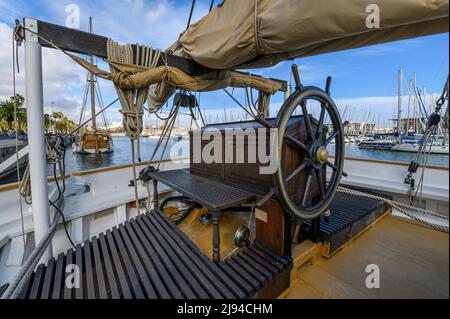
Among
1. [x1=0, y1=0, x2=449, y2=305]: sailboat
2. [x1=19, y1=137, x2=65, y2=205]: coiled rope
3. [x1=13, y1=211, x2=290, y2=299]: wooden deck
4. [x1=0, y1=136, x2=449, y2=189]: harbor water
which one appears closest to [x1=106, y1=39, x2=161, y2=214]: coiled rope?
[x1=0, y1=0, x2=449, y2=305]: sailboat

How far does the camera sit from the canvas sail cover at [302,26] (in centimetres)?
86

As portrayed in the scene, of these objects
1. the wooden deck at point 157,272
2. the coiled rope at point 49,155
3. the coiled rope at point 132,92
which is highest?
the coiled rope at point 132,92

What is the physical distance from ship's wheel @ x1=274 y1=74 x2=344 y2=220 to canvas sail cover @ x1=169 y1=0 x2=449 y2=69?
0.88 feet

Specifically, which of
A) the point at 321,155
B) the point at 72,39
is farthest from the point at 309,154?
the point at 72,39

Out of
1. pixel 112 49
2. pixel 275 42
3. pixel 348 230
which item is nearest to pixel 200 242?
pixel 348 230

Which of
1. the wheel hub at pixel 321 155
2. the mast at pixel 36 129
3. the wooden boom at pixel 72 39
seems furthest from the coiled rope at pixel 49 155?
the wheel hub at pixel 321 155

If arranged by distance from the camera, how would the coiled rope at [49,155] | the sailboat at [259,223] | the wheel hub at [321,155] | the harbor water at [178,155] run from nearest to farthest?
1. the harbor water at [178,155]
2. the sailboat at [259,223]
3. the wheel hub at [321,155]
4. the coiled rope at [49,155]

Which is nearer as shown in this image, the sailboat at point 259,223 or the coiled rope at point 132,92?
the sailboat at point 259,223

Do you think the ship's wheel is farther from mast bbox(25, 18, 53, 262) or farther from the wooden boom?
mast bbox(25, 18, 53, 262)

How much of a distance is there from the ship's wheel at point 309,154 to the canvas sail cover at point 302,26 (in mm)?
267

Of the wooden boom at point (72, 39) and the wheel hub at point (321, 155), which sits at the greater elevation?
the wooden boom at point (72, 39)

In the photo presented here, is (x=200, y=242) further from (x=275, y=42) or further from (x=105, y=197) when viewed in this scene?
(x=275, y=42)

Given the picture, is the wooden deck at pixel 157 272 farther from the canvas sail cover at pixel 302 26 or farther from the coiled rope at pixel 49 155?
the canvas sail cover at pixel 302 26

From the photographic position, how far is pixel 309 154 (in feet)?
4.22
